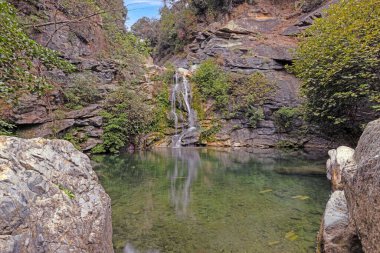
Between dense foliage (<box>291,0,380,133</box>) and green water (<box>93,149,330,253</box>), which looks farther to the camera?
dense foliage (<box>291,0,380,133</box>)

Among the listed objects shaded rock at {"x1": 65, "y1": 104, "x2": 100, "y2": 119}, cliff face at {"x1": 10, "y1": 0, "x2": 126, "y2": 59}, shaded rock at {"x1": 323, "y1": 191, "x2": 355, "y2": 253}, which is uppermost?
cliff face at {"x1": 10, "y1": 0, "x2": 126, "y2": 59}

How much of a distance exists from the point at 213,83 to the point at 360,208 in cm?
1838

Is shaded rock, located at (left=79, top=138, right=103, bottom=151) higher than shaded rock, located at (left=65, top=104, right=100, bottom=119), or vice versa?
shaded rock, located at (left=65, top=104, right=100, bottom=119)

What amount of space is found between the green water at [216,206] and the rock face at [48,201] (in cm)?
160

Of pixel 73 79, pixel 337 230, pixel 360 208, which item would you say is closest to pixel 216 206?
pixel 337 230

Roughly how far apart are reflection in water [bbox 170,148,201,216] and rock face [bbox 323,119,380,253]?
9.91 ft

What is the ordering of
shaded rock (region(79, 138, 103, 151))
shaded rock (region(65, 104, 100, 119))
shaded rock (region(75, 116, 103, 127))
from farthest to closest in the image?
shaded rock (region(75, 116, 103, 127)) < shaded rock (region(65, 104, 100, 119)) < shaded rock (region(79, 138, 103, 151))

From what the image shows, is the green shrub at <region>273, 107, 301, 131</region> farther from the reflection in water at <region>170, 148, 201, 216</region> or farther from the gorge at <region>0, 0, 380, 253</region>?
the reflection in water at <region>170, 148, 201, 216</region>

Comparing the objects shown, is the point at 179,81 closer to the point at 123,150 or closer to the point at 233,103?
the point at 233,103

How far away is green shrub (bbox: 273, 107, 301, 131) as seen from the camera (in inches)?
712

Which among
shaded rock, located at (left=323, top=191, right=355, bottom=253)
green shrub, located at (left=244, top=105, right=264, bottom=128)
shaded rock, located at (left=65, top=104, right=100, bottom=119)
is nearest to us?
shaded rock, located at (left=323, top=191, right=355, bottom=253)

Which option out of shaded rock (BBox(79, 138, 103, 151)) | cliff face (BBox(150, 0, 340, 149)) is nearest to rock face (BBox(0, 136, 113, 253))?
shaded rock (BBox(79, 138, 103, 151))

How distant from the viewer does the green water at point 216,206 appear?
454 centimetres

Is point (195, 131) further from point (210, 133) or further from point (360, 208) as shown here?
point (360, 208)
